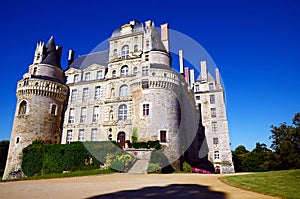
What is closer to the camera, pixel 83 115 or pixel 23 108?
pixel 23 108

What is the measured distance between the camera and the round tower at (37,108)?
77.3ft

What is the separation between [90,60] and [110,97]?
890 cm

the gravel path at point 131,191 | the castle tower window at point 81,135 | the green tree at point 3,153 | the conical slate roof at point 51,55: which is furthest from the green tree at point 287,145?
the green tree at point 3,153

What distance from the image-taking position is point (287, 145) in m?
25.5

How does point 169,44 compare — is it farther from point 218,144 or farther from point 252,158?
point 252,158

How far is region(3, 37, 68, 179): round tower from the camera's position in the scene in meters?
23.5

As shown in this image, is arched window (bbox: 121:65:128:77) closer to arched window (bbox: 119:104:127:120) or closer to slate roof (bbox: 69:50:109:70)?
slate roof (bbox: 69:50:109:70)

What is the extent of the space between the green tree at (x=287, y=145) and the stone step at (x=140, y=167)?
18.5 m

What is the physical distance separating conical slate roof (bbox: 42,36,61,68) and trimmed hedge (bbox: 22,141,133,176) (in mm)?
12154

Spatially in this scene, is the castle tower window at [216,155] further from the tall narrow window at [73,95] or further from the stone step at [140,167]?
the tall narrow window at [73,95]

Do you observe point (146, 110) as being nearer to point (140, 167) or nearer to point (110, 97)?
point (110, 97)

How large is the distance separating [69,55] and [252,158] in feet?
121

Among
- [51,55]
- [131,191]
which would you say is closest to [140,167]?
[131,191]

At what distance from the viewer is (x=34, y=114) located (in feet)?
80.0
